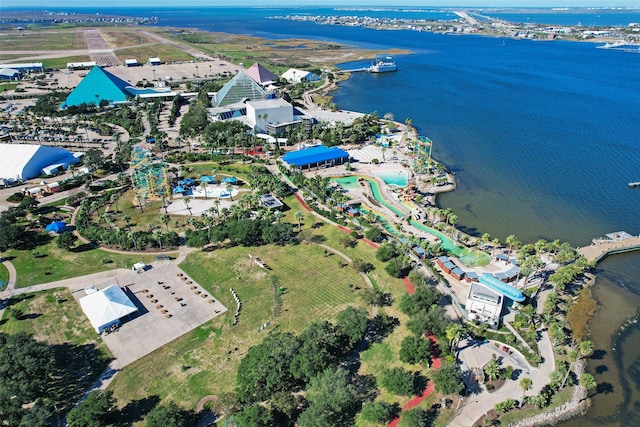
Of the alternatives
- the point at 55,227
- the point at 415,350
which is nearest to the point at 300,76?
the point at 55,227

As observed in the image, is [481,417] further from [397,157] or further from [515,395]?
[397,157]

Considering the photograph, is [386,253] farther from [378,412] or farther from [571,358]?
[378,412]

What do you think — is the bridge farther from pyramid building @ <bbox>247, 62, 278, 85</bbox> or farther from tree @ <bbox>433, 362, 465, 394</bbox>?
pyramid building @ <bbox>247, 62, 278, 85</bbox>

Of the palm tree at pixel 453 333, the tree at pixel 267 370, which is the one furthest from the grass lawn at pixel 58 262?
the palm tree at pixel 453 333

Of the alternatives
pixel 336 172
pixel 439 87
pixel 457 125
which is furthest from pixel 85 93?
pixel 439 87

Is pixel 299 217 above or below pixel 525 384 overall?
above

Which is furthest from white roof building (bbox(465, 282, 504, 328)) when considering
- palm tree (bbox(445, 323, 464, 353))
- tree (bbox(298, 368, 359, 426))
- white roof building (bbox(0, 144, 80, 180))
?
white roof building (bbox(0, 144, 80, 180))
